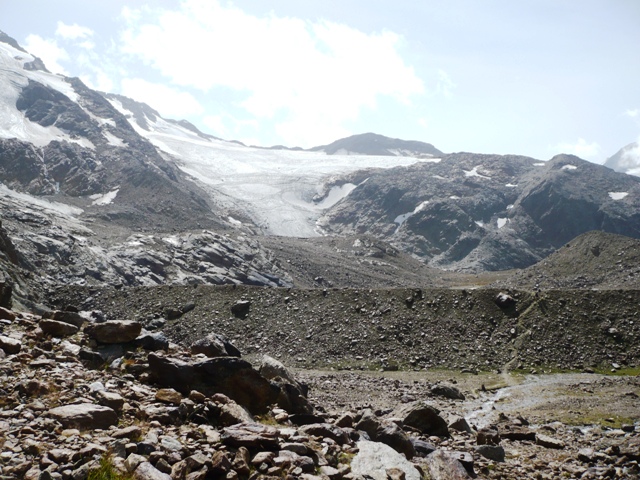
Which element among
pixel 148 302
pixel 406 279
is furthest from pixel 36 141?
pixel 148 302

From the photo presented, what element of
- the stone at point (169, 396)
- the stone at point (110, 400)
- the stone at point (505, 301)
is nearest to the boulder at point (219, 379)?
the stone at point (169, 396)

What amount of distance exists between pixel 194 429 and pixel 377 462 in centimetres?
432

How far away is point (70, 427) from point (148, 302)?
148 feet

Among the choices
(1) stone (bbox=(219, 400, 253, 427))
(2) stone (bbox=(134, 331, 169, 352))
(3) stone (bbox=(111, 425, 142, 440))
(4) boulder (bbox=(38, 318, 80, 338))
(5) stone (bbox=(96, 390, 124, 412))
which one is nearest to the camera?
(3) stone (bbox=(111, 425, 142, 440))

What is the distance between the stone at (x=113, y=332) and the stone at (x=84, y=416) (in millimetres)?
5177

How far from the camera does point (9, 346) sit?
495 inches

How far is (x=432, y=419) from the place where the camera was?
1812 centimetres

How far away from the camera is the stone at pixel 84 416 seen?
9.62 meters

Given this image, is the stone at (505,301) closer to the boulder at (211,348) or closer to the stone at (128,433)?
the boulder at (211,348)

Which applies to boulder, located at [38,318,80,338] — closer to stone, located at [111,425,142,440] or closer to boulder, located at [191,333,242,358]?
boulder, located at [191,333,242,358]

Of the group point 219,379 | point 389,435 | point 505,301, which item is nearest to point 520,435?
point 389,435

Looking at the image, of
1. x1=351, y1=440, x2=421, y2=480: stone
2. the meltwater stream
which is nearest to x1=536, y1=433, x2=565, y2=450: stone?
the meltwater stream

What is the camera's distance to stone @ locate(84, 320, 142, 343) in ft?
50.0

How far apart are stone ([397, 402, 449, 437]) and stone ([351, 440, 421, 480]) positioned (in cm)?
Answer: 560
